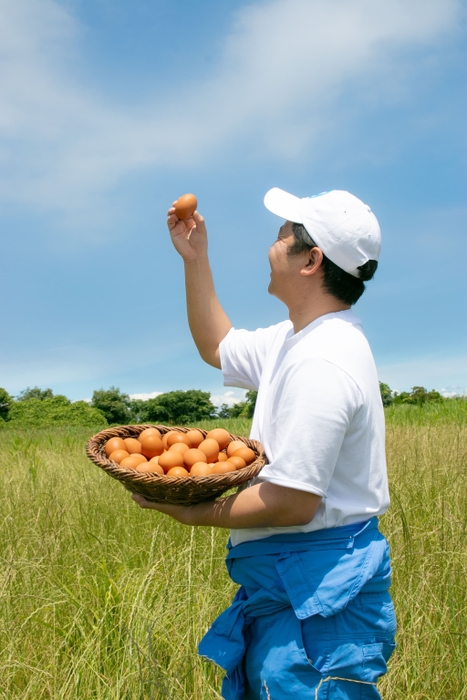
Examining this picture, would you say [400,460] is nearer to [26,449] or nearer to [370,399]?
[370,399]

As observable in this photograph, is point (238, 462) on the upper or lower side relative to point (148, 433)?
lower

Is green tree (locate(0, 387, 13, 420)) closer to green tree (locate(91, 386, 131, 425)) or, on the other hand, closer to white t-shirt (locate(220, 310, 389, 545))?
green tree (locate(91, 386, 131, 425))

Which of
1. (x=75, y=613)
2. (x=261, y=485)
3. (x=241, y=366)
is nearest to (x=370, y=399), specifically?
(x=261, y=485)

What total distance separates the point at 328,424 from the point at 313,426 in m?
0.04

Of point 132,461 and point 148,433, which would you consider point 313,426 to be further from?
point 148,433

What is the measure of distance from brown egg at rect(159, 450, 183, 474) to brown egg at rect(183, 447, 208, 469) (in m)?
0.02

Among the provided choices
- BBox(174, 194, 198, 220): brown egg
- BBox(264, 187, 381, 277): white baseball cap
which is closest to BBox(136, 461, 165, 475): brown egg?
BBox(264, 187, 381, 277): white baseball cap

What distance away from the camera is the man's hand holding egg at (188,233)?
253cm

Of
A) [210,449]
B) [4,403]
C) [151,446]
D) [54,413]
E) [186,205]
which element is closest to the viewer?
[210,449]

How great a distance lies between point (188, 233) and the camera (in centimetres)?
255

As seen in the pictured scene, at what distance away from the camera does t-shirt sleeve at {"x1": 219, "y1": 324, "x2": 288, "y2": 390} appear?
2273 millimetres

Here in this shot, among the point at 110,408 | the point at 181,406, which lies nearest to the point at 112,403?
the point at 110,408

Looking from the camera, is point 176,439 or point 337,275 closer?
point 337,275

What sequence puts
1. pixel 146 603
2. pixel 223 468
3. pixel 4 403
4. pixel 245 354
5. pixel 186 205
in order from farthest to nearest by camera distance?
pixel 4 403
pixel 146 603
pixel 186 205
pixel 245 354
pixel 223 468
